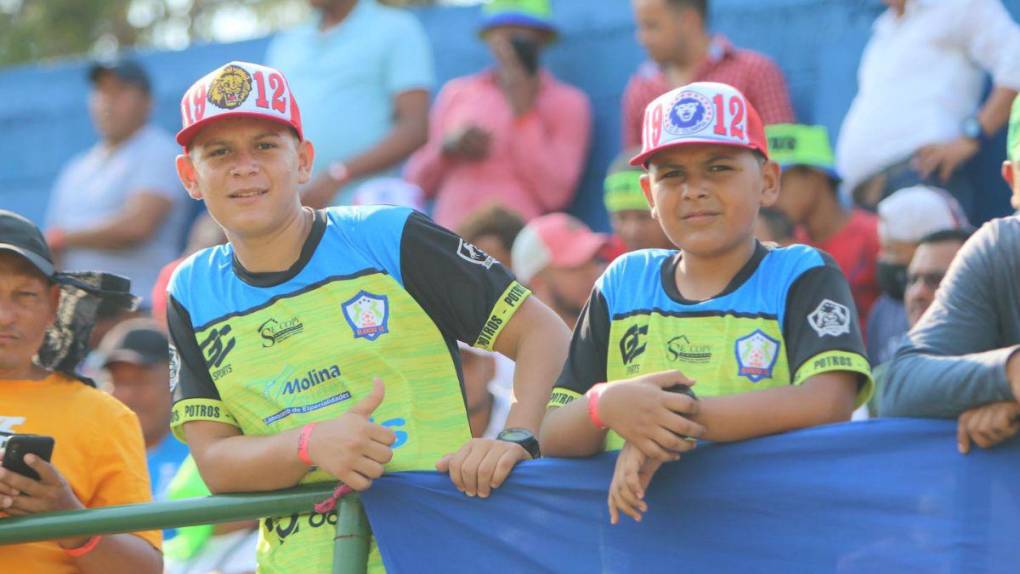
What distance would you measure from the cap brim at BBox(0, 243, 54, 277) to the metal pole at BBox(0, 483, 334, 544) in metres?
0.72

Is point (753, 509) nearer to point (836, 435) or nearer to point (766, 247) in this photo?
point (836, 435)

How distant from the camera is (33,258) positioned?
4.11 meters

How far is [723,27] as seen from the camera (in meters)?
7.87

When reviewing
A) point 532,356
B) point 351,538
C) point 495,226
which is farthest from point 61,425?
point 495,226

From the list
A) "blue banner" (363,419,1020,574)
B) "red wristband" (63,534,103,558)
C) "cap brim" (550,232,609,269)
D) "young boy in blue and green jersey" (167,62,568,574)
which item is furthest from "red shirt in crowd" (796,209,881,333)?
"red wristband" (63,534,103,558)

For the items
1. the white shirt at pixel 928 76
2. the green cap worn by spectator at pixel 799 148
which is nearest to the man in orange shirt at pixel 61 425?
the green cap worn by spectator at pixel 799 148

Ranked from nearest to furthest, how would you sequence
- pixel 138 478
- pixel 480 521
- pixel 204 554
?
1. pixel 480 521
2. pixel 138 478
3. pixel 204 554

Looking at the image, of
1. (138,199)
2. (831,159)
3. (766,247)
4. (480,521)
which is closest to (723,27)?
(831,159)

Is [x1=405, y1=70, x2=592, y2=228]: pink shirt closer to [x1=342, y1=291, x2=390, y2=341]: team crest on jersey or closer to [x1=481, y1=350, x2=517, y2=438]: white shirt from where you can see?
[x1=481, y1=350, x2=517, y2=438]: white shirt

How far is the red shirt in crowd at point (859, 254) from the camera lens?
619 cm

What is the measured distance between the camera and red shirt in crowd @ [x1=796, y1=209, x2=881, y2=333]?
6188 mm

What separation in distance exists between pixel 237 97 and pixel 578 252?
2.94 m

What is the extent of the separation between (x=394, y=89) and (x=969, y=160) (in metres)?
3.13

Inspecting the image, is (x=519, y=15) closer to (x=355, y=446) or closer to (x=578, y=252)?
(x=578, y=252)
